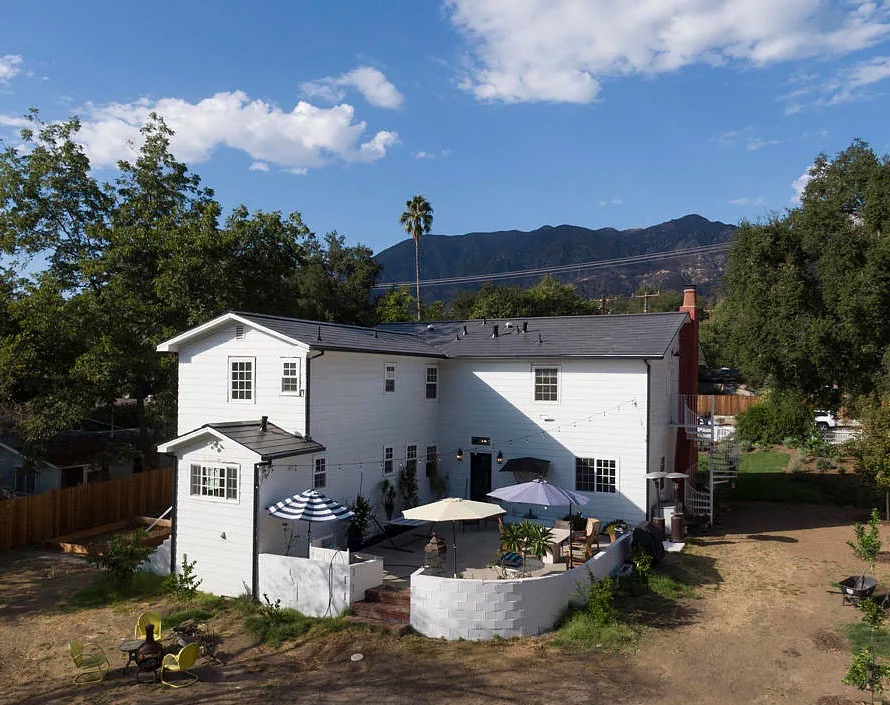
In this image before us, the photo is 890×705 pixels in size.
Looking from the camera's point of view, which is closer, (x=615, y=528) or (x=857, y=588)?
(x=857, y=588)

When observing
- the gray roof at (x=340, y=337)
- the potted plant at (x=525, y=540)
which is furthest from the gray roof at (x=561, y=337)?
the potted plant at (x=525, y=540)

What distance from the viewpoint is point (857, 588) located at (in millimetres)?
15195

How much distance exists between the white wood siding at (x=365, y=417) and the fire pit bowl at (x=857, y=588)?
40.5ft

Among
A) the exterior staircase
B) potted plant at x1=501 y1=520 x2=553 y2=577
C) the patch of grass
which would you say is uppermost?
potted plant at x1=501 y1=520 x2=553 y2=577

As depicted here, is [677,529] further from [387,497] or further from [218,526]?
[218,526]

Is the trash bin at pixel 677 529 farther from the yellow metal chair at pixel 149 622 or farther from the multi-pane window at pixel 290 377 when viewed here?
the yellow metal chair at pixel 149 622

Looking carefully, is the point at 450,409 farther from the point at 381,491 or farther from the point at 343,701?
the point at 343,701

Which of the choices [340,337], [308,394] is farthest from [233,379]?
[340,337]

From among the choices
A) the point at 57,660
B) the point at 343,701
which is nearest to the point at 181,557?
the point at 57,660

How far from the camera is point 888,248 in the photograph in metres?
25.9

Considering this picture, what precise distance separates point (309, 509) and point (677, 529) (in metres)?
11.5

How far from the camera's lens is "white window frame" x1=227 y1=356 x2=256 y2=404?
18.7 metres

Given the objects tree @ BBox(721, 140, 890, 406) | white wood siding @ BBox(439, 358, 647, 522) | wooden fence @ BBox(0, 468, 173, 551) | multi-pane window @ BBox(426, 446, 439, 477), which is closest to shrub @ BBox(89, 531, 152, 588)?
wooden fence @ BBox(0, 468, 173, 551)

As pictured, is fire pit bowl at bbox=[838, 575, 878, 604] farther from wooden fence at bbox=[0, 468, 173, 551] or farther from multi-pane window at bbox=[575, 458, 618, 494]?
wooden fence at bbox=[0, 468, 173, 551]
